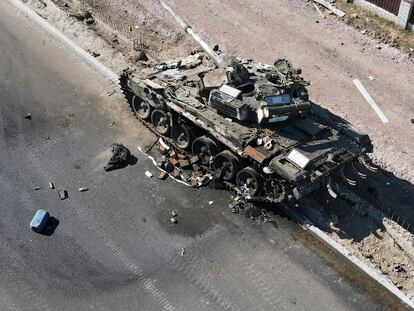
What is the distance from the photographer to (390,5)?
24.9 m

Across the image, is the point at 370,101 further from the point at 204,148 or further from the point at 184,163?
the point at 184,163

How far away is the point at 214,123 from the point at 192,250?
363cm

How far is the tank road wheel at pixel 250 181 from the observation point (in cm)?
1634

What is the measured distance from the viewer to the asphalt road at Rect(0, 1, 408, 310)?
14492mm

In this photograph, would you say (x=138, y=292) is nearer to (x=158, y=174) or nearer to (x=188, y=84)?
(x=158, y=174)

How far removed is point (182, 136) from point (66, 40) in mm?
7614

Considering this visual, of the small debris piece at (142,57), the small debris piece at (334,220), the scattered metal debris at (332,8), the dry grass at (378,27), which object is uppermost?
the dry grass at (378,27)

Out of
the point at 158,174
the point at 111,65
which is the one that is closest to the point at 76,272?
the point at 158,174

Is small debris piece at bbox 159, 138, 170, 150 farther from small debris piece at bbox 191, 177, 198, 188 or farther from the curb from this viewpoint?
the curb

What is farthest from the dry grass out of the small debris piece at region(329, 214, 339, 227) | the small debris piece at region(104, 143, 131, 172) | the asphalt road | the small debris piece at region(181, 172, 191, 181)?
the small debris piece at region(104, 143, 131, 172)

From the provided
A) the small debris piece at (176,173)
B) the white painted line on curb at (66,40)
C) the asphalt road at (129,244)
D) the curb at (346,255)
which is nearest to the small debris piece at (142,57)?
the white painted line on curb at (66,40)

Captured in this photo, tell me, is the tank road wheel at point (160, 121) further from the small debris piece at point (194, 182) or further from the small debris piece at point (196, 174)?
the small debris piece at point (194, 182)

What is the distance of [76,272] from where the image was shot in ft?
48.8

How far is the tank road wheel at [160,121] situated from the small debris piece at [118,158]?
4.47 feet
